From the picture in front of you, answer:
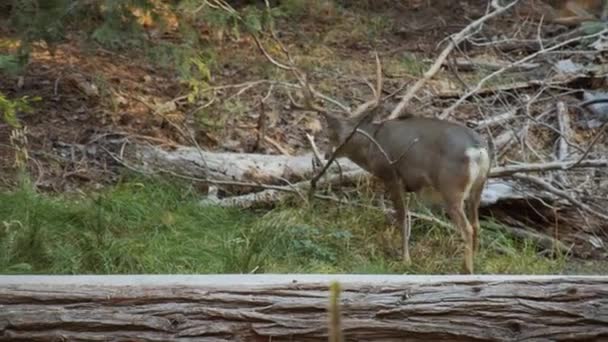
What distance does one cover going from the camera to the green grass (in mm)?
7008

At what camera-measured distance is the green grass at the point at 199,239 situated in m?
7.01

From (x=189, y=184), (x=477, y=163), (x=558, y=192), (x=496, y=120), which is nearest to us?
(x=477, y=163)

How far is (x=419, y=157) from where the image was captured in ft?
24.8

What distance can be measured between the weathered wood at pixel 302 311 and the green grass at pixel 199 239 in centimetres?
191

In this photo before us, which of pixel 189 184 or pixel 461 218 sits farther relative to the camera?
pixel 189 184

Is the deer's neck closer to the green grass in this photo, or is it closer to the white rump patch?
the green grass

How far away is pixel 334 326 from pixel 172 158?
7473 mm

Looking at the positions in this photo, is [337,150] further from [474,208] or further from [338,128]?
[474,208]

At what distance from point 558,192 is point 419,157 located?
1.25 meters

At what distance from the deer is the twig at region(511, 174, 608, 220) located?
2.52 feet

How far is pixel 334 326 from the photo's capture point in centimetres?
173

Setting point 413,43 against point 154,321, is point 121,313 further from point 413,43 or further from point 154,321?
point 413,43

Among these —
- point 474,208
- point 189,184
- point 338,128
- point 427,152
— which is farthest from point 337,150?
point 189,184

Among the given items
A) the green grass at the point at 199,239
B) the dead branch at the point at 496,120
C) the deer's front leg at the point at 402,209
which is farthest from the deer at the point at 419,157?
the dead branch at the point at 496,120
